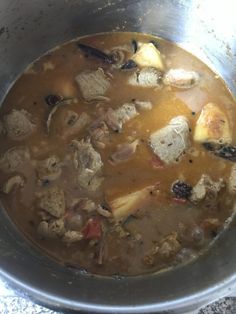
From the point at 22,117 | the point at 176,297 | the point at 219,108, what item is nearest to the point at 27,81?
the point at 22,117

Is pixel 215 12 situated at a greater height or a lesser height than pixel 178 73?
greater

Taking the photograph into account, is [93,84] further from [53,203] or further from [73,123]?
[53,203]

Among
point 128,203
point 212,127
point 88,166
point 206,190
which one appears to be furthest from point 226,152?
point 88,166

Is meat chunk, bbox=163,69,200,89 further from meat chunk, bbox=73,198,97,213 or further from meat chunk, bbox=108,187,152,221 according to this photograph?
meat chunk, bbox=73,198,97,213

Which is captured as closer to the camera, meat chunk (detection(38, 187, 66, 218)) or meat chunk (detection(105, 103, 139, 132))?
meat chunk (detection(38, 187, 66, 218))

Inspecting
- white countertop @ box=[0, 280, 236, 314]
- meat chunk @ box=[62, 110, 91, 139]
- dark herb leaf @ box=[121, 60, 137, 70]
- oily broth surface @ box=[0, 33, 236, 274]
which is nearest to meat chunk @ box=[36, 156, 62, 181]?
oily broth surface @ box=[0, 33, 236, 274]

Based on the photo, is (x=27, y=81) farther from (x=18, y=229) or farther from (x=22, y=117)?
(x=18, y=229)
